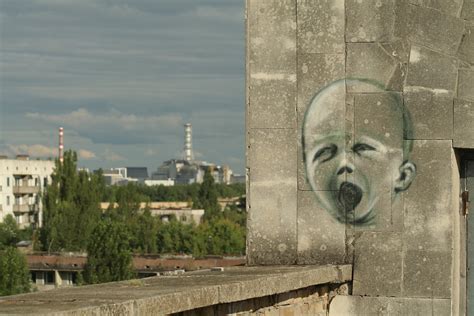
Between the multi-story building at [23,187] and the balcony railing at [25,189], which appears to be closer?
the multi-story building at [23,187]

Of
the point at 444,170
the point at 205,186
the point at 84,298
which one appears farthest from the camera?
the point at 205,186

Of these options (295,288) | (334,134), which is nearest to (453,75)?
(334,134)

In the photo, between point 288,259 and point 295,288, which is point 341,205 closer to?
point 288,259

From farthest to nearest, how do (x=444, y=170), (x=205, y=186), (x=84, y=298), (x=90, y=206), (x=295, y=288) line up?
1. (x=205, y=186)
2. (x=90, y=206)
3. (x=444, y=170)
4. (x=295, y=288)
5. (x=84, y=298)

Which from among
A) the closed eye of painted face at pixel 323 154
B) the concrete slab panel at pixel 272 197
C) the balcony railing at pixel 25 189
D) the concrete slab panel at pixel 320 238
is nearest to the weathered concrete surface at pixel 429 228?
the concrete slab panel at pixel 320 238

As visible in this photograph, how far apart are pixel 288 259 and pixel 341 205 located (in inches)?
16.2

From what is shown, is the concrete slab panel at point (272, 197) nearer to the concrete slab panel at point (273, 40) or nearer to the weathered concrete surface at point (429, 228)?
the concrete slab panel at point (273, 40)

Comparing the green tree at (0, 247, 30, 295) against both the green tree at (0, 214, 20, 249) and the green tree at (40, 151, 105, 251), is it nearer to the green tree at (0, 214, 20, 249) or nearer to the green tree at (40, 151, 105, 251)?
the green tree at (40, 151, 105, 251)

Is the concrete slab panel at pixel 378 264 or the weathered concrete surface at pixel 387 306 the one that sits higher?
the concrete slab panel at pixel 378 264

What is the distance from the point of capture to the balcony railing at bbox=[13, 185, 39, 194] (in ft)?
386

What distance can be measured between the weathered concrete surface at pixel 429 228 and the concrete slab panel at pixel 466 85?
1.00 ft

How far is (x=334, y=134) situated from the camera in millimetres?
7234

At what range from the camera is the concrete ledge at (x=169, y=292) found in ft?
14.9

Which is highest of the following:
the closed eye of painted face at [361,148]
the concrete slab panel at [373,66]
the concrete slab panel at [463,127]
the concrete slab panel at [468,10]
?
the concrete slab panel at [468,10]
